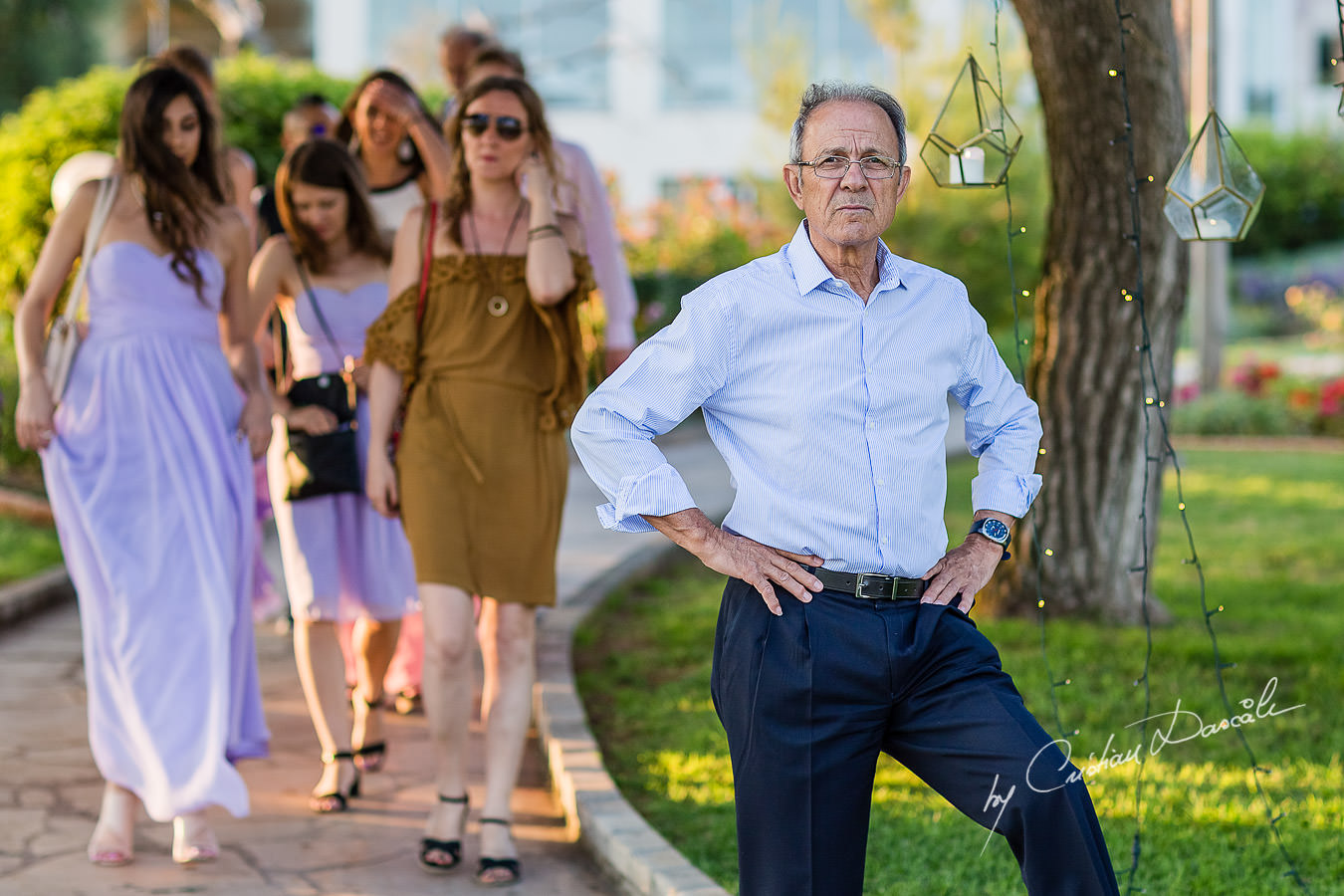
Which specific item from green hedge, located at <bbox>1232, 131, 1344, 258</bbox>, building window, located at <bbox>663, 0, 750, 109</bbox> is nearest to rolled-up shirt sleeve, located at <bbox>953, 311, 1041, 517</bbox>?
building window, located at <bbox>663, 0, 750, 109</bbox>

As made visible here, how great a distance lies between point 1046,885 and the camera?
252cm

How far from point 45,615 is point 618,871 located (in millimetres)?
4683

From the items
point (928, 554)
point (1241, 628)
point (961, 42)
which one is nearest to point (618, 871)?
point (928, 554)

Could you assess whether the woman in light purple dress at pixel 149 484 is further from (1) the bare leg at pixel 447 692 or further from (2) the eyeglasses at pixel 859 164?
(2) the eyeglasses at pixel 859 164

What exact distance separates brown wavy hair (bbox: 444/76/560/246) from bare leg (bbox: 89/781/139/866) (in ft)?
6.09

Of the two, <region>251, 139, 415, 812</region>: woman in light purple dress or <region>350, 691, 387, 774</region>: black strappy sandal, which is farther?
<region>350, 691, 387, 774</region>: black strappy sandal

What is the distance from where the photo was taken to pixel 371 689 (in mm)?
5207

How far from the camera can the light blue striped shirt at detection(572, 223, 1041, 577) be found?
2656 millimetres

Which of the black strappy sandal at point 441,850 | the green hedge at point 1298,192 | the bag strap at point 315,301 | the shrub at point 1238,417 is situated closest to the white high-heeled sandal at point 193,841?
the black strappy sandal at point 441,850

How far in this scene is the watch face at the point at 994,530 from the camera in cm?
287

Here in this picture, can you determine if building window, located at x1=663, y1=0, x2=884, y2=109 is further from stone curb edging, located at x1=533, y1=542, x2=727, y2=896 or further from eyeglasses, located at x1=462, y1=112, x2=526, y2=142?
eyeglasses, located at x1=462, y1=112, x2=526, y2=142

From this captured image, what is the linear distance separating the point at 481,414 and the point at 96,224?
125 centimetres

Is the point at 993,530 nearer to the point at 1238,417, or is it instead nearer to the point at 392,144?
the point at 392,144

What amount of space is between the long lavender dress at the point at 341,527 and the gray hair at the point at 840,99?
2580 millimetres
